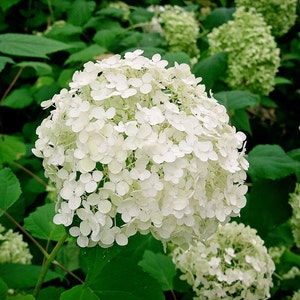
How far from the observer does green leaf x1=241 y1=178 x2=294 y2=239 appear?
230cm

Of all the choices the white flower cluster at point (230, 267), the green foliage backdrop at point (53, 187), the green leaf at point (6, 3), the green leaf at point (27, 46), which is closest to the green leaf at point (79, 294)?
the green foliage backdrop at point (53, 187)

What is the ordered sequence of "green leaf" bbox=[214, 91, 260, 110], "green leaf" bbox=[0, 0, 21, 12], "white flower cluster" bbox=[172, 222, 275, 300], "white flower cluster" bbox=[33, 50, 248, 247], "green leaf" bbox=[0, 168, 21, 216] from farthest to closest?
"green leaf" bbox=[0, 0, 21, 12] → "green leaf" bbox=[214, 91, 260, 110] → "white flower cluster" bbox=[172, 222, 275, 300] → "green leaf" bbox=[0, 168, 21, 216] → "white flower cluster" bbox=[33, 50, 248, 247]

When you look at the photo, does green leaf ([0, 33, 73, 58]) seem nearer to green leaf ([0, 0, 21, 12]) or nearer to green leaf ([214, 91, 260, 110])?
green leaf ([214, 91, 260, 110])

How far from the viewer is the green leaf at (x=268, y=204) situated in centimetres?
230

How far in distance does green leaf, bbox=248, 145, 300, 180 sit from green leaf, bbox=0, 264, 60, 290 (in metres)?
0.84

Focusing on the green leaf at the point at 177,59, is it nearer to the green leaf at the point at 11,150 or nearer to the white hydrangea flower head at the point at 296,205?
the white hydrangea flower head at the point at 296,205

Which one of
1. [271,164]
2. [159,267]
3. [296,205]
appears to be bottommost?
[159,267]

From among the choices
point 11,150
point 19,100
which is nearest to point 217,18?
point 19,100

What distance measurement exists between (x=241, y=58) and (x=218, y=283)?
5.00 feet

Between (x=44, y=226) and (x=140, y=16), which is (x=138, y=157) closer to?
(x=44, y=226)

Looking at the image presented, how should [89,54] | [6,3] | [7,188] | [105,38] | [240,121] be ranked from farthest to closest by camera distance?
[6,3] → [105,38] → [89,54] → [240,121] → [7,188]

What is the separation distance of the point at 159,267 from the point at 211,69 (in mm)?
1093

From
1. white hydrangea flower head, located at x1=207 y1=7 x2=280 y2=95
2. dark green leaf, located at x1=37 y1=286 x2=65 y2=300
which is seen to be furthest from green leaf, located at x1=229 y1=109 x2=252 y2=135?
dark green leaf, located at x1=37 y1=286 x2=65 y2=300

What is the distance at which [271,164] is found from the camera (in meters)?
2.19
